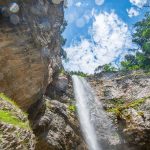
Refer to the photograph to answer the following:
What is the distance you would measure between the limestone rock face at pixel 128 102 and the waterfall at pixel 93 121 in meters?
0.76

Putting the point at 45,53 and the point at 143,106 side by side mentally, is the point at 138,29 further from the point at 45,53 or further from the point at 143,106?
the point at 45,53

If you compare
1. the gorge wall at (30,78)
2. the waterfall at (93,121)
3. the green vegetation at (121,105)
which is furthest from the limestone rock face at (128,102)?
the gorge wall at (30,78)

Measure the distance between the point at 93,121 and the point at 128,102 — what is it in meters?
4.89

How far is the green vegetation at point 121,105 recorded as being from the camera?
27.6 metres

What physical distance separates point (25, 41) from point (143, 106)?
1216cm

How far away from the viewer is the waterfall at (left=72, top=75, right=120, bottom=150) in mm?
27972

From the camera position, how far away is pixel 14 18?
70.1 ft

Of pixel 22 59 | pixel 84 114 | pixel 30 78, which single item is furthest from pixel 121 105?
pixel 22 59

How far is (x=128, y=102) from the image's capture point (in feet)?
109

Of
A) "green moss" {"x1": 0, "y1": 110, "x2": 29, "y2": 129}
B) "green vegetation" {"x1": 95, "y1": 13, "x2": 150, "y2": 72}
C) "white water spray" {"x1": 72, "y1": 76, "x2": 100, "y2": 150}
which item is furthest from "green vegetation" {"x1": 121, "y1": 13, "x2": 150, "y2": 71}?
"green moss" {"x1": 0, "y1": 110, "x2": 29, "y2": 129}

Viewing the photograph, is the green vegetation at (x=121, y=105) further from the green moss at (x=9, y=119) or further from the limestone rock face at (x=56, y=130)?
the green moss at (x=9, y=119)

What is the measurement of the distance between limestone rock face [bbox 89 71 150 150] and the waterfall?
0.76 meters

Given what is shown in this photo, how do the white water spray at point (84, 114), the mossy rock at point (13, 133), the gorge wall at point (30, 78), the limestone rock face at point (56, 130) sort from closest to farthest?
the mossy rock at point (13, 133), the gorge wall at point (30, 78), the limestone rock face at point (56, 130), the white water spray at point (84, 114)

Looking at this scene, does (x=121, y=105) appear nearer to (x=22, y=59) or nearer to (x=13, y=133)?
(x=22, y=59)
